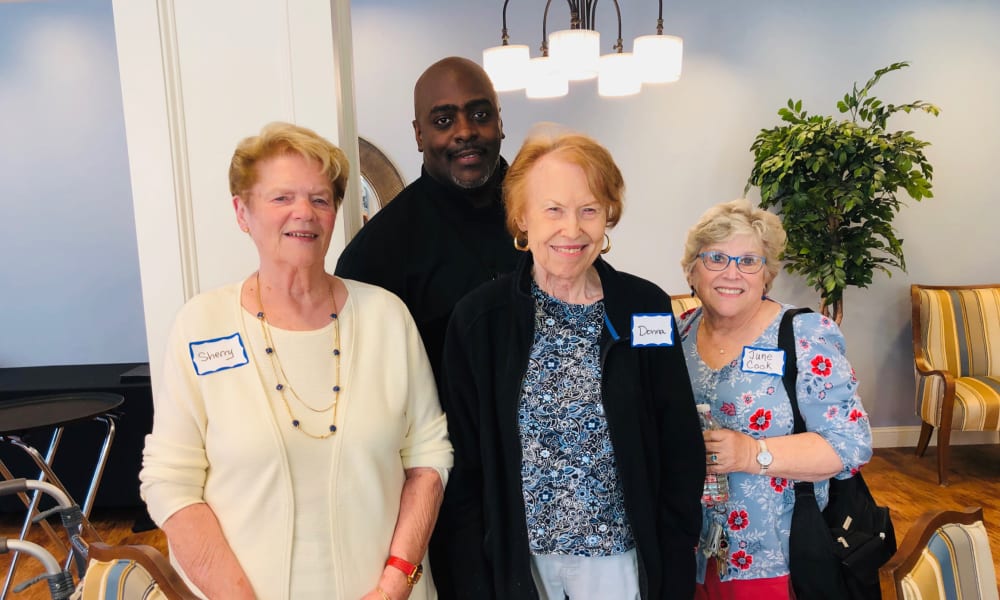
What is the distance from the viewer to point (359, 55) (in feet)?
15.0

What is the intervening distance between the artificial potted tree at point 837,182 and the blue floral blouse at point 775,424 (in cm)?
272

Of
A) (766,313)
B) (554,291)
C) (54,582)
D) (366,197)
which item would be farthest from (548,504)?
(366,197)

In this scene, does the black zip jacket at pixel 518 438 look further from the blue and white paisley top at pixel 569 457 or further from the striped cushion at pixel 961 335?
the striped cushion at pixel 961 335

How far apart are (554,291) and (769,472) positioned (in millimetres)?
683

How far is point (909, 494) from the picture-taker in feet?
13.3

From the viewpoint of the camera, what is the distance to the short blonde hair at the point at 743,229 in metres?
1.62

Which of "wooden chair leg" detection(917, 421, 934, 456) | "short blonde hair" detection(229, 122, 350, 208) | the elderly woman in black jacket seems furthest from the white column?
"wooden chair leg" detection(917, 421, 934, 456)

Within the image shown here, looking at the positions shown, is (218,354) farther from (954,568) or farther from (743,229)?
(954,568)

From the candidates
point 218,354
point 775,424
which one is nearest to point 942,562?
point 775,424

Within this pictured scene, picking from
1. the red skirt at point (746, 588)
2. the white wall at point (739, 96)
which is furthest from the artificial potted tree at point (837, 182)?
the red skirt at point (746, 588)

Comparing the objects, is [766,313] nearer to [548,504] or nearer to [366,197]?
[548,504]

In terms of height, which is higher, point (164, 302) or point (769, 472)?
point (164, 302)

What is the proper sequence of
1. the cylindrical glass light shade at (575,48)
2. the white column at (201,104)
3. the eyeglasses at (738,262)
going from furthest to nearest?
the cylindrical glass light shade at (575,48), the white column at (201,104), the eyeglasses at (738,262)

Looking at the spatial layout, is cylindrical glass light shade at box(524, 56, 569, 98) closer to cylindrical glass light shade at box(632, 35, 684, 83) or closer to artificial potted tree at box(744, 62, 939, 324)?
cylindrical glass light shade at box(632, 35, 684, 83)
